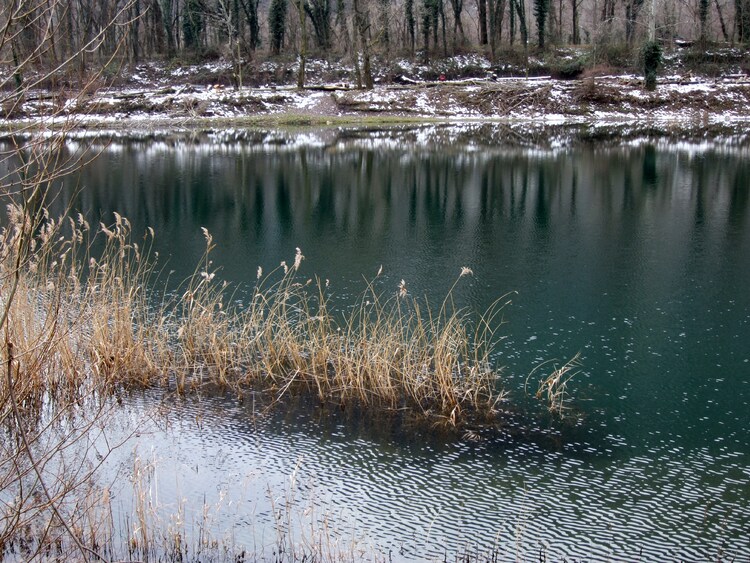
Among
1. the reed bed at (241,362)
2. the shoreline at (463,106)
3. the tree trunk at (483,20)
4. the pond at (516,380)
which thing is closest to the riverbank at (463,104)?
the shoreline at (463,106)

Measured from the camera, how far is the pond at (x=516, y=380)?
20.3 feet

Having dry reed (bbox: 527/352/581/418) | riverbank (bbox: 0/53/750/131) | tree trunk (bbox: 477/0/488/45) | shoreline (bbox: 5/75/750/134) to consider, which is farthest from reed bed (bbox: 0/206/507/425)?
tree trunk (bbox: 477/0/488/45)

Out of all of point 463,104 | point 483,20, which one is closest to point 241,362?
point 463,104

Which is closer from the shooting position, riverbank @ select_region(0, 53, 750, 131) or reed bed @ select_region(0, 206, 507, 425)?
reed bed @ select_region(0, 206, 507, 425)

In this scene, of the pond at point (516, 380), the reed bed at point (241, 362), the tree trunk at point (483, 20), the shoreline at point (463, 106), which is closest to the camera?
the pond at point (516, 380)

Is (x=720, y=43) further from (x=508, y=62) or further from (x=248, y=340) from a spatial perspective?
(x=248, y=340)

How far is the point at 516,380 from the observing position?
9.06 meters

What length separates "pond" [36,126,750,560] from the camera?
618 centimetres

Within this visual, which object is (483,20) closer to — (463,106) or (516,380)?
(463,106)

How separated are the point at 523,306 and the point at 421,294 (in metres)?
1.54

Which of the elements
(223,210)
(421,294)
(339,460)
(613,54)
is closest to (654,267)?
(421,294)

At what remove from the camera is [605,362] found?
9.72 m

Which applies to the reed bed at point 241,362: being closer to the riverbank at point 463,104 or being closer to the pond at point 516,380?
the pond at point 516,380

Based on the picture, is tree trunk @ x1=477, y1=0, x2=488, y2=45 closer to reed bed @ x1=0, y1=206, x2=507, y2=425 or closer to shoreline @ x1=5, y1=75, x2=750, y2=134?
shoreline @ x1=5, y1=75, x2=750, y2=134
